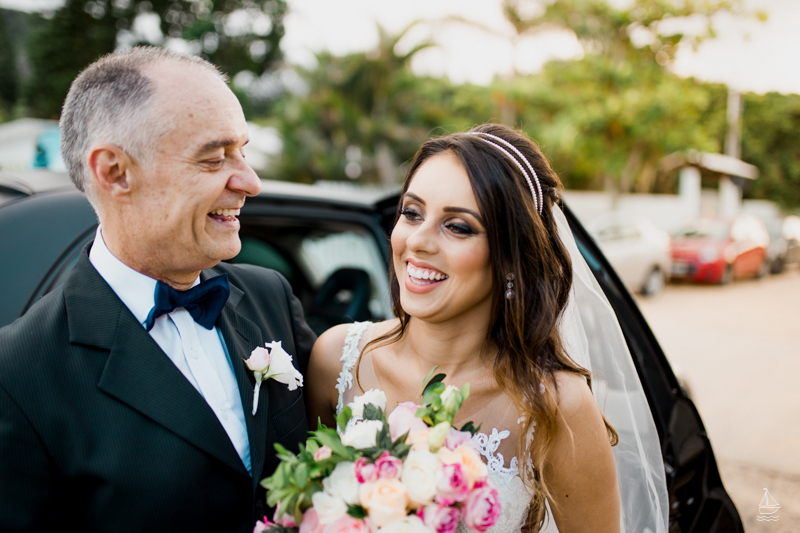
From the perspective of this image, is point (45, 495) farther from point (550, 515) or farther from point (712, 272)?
point (712, 272)

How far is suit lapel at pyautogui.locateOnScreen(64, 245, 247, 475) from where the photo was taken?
129cm

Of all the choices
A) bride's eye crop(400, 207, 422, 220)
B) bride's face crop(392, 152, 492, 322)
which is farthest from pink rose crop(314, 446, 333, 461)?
bride's eye crop(400, 207, 422, 220)

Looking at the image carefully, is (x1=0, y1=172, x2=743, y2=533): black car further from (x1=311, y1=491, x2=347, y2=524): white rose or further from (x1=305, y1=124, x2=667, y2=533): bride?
(x1=311, y1=491, x2=347, y2=524): white rose

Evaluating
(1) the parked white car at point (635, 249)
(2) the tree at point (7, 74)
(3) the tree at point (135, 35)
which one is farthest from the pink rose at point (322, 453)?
(2) the tree at point (7, 74)

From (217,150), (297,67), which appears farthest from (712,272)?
(217,150)

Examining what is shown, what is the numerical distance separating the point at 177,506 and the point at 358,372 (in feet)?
2.99

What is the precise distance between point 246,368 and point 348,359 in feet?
1.98

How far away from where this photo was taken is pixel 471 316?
1.94 metres

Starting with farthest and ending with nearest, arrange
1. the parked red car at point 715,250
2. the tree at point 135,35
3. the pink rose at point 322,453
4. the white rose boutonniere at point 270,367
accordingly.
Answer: the tree at point 135,35, the parked red car at point 715,250, the white rose boutonniere at point 270,367, the pink rose at point 322,453

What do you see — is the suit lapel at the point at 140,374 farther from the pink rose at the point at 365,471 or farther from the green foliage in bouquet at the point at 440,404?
the green foliage in bouquet at the point at 440,404

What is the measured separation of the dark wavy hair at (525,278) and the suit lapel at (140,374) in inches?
36.4

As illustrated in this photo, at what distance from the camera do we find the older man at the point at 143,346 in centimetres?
122

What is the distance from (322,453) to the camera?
117 cm

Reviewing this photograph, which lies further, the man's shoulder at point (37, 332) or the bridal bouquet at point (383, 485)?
the man's shoulder at point (37, 332)
